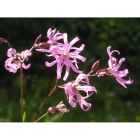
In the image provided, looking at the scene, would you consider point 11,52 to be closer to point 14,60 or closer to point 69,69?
point 14,60

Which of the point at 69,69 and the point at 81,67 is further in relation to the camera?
the point at 81,67

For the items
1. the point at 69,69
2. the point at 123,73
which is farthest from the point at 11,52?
the point at 123,73

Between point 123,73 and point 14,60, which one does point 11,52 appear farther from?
point 123,73

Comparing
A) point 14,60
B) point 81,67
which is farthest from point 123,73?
point 81,67

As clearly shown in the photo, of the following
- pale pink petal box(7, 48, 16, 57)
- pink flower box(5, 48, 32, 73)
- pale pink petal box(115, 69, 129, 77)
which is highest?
pale pink petal box(7, 48, 16, 57)

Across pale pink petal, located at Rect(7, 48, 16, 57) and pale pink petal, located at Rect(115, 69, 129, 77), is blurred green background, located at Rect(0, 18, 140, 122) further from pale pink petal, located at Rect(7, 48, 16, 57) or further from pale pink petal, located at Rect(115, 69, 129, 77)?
pale pink petal, located at Rect(115, 69, 129, 77)

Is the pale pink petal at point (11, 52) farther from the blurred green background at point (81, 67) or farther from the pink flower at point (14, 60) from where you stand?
the blurred green background at point (81, 67)

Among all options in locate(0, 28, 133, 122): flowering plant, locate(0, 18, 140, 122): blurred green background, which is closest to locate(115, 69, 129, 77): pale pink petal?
locate(0, 28, 133, 122): flowering plant
